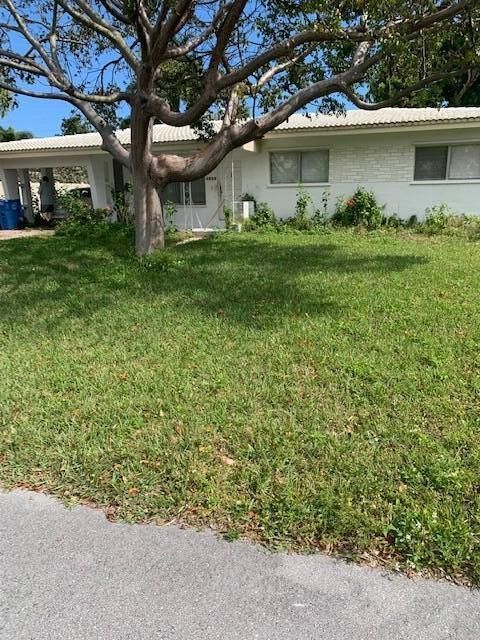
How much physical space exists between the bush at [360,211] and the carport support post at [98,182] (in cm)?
766

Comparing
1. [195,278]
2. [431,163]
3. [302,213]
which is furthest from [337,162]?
[195,278]

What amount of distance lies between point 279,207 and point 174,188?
3536mm

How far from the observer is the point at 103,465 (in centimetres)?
299

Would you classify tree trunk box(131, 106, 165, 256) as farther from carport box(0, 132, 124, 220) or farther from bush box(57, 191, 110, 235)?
carport box(0, 132, 124, 220)

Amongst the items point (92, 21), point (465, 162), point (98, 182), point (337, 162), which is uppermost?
point (92, 21)

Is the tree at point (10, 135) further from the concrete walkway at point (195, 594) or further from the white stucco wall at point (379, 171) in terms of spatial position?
the concrete walkway at point (195, 594)

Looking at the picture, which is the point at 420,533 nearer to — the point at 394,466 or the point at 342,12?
the point at 394,466

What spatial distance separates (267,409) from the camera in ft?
11.6

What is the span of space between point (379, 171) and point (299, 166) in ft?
7.64

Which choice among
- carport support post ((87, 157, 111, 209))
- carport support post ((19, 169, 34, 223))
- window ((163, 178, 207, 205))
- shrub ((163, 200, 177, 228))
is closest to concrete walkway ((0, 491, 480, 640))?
shrub ((163, 200, 177, 228))

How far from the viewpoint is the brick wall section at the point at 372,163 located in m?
13.5

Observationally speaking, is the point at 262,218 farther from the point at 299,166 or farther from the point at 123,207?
the point at 123,207

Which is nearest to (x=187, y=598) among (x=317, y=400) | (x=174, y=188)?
(x=317, y=400)

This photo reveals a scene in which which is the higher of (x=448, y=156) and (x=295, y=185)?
(x=448, y=156)
